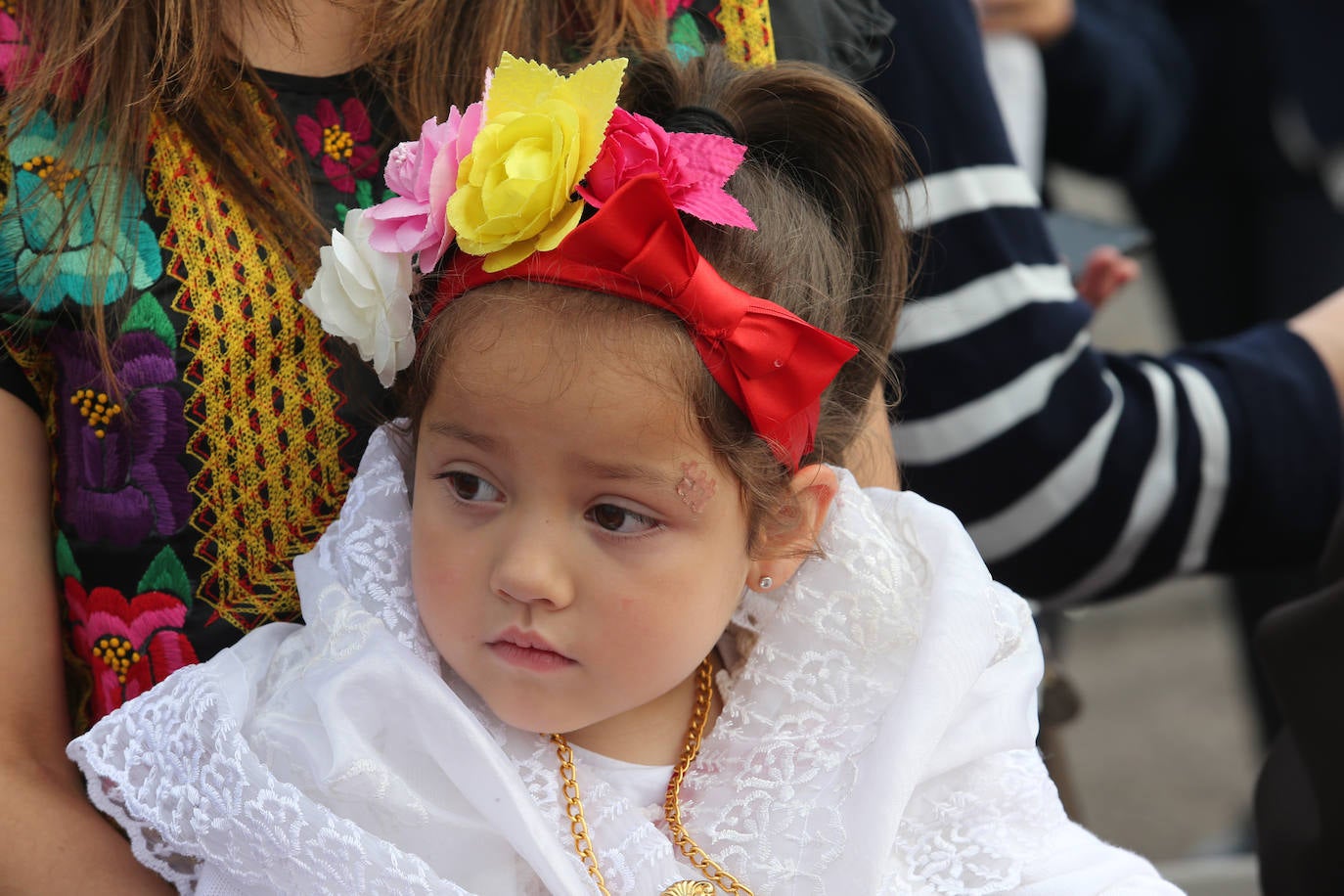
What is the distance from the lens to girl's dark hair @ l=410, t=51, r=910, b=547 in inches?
51.6

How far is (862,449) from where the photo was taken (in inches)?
61.8

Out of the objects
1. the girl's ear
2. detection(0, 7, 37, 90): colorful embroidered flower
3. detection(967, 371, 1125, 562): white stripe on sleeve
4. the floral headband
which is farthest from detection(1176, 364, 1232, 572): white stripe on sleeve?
detection(0, 7, 37, 90): colorful embroidered flower

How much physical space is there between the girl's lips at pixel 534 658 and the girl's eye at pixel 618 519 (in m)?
0.12

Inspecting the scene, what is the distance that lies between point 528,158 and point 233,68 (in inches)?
15.1

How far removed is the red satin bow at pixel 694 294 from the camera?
1196 mm

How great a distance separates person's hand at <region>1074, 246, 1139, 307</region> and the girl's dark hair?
98cm

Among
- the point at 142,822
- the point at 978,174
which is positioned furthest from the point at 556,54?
the point at 142,822

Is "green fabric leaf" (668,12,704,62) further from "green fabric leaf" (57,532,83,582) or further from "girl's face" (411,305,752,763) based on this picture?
"green fabric leaf" (57,532,83,582)

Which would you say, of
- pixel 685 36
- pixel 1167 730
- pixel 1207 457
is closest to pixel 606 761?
pixel 685 36

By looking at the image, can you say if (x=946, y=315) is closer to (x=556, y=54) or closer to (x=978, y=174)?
(x=978, y=174)

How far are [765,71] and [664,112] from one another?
0.11 metres

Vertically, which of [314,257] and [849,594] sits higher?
[314,257]

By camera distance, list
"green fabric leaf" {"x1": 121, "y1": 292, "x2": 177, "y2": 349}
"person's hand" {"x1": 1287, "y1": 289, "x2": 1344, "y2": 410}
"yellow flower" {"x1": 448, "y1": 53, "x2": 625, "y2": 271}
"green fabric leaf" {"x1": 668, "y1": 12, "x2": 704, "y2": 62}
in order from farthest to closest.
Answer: "person's hand" {"x1": 1287, "y1": 289, "x2": 1344, "y2": 410} → "green fabric leaf" {"x1": 668, "y1": 12, "x2": 704, "y2": 62} → "green fabric leaf" {"x1": 121, "y1": 292, "x2": 177, "y2": 349} → "yellow flower" {"x1": 448, "y1": 53, "x2": 625, "y2": 271}

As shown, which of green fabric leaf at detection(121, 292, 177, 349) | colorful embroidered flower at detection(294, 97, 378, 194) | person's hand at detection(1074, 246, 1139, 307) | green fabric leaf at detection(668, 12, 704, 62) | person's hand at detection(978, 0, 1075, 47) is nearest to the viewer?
green fabric leaf at detection(121, 292, 177, 349)
